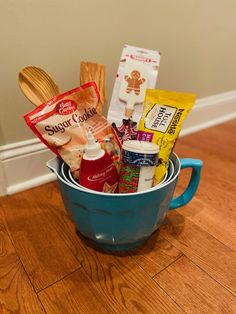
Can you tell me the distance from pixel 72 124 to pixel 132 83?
166 mm

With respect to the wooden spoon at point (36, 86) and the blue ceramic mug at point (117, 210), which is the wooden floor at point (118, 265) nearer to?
the blue ceramic mug at point (117, 210)

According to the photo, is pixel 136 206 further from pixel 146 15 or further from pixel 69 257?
pixel 146 15

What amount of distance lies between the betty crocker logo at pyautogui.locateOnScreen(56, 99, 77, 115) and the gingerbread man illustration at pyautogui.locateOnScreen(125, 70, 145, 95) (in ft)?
0.46

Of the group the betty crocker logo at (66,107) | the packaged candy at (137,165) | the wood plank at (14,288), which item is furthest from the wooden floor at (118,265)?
the betty crocker logo at (66,107)

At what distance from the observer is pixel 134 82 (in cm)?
51

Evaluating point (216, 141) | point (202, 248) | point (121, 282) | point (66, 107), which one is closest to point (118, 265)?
point (121, 282)

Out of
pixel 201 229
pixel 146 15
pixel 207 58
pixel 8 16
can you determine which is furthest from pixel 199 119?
pixel 8 16

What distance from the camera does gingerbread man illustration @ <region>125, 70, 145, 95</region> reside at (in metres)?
0.51

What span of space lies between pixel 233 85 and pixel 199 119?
27 centimetres

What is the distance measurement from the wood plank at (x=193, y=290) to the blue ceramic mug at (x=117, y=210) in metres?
0.08

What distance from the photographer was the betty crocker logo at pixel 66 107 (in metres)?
0.40

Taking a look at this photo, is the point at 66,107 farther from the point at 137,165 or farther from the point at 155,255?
the point at 155,255

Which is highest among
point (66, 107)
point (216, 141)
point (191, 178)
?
point (66, 107)

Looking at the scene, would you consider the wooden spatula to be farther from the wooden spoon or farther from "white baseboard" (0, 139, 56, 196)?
"white baseboard" (0, 139, 56, 196)
